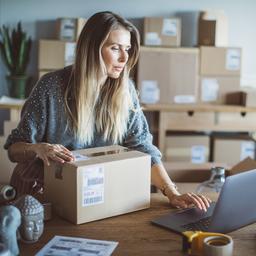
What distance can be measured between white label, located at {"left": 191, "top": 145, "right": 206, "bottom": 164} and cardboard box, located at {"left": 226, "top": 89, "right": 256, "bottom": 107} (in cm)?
42

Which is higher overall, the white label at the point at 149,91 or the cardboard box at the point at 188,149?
the white label at the point at 149,91

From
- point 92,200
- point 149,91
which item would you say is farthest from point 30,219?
point 149,91

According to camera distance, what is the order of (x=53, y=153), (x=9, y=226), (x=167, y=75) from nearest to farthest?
1. (x=9, y=226)
2. (x=53, y=153)
3. (x=167, y=75)

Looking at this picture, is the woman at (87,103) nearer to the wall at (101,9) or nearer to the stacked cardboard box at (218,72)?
the stacked cardboard box at (218,72)

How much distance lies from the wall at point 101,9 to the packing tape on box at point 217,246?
297cm

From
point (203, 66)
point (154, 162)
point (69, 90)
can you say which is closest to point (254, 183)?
point (154, 162)

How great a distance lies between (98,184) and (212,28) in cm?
261

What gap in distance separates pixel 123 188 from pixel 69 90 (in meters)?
0.50

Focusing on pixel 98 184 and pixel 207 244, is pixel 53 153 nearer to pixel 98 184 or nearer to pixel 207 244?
pixel 98 184

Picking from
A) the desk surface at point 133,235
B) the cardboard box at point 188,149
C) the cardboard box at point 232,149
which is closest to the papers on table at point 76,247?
the desk surface at point 133,235

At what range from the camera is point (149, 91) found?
3875 mm

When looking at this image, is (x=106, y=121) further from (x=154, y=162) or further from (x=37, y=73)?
(x=37, y=73)

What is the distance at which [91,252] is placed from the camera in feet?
4.53

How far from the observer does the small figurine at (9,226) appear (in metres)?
1.26
